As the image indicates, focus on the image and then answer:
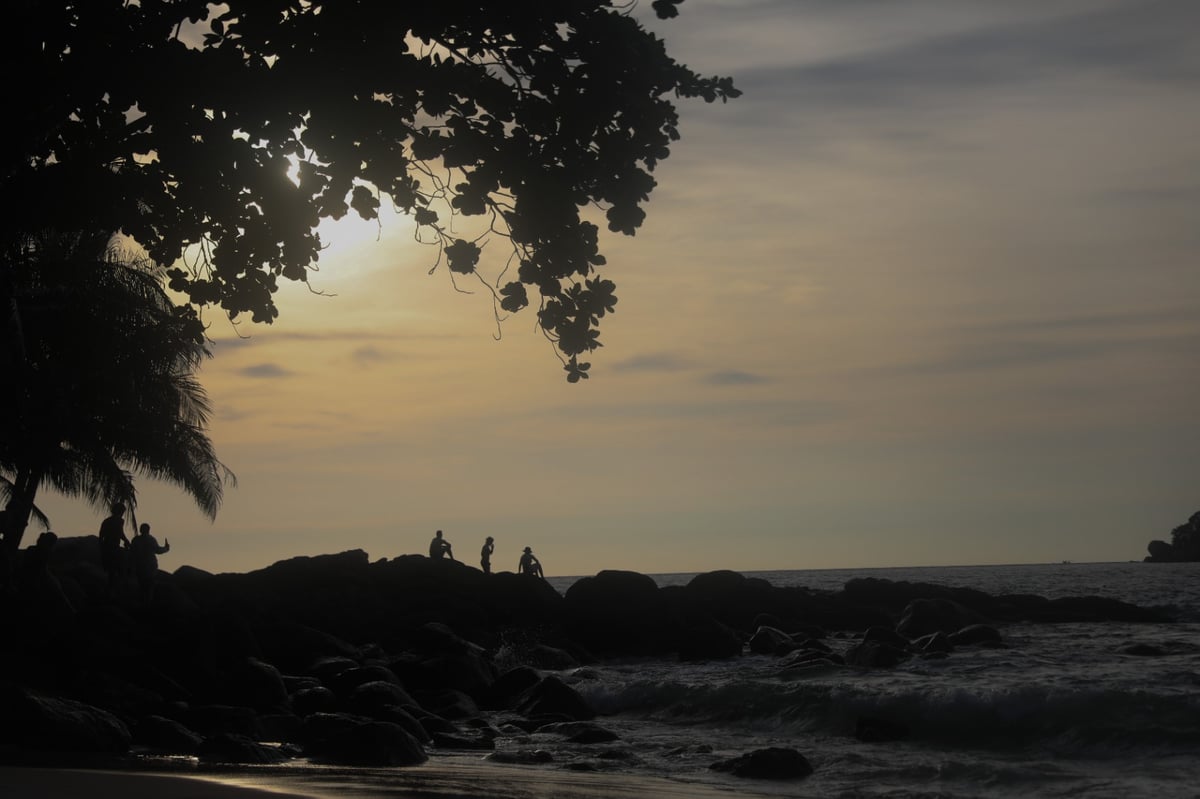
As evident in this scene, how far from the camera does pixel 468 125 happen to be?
918cm

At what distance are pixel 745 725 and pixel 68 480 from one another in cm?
1743

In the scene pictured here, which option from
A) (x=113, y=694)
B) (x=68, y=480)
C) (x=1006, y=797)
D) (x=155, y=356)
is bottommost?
(x=1006, y=797)

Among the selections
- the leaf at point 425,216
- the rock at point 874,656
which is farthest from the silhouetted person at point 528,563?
the leaf at point 425,216

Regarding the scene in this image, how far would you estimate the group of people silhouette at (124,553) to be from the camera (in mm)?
24531

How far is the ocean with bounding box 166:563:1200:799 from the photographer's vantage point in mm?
12992

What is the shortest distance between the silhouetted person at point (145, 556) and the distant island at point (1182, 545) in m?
150

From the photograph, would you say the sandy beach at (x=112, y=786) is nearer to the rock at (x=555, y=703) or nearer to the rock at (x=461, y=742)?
the rock at (x=461, y=742)

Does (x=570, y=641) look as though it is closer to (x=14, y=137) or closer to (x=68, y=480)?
(x=68, y=480)

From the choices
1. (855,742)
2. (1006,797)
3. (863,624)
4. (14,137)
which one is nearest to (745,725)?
(855,742)

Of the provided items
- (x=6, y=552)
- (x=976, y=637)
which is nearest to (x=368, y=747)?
(x=6, y=552)

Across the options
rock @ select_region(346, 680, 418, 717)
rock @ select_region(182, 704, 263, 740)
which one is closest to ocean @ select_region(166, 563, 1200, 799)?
rock @ select_region(346, 680, 418, 717)

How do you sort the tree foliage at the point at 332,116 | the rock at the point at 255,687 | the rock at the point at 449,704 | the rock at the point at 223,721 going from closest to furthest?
the tree foliage at the point at 332,116, the rock at the point at 223,721, the rock at the point at 255,687, the rock at the point at 449,704

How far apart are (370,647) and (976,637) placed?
16.0 m

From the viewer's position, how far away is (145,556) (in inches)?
997
